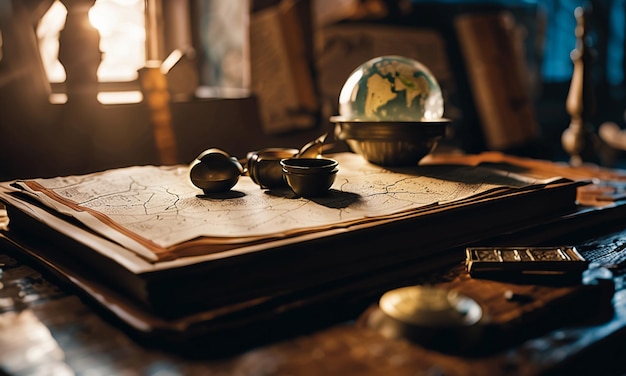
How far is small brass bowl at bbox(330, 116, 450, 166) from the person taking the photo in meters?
1.31

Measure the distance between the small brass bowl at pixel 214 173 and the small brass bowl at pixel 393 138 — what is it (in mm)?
365

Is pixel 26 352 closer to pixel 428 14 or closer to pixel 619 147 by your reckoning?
pixel 428 14

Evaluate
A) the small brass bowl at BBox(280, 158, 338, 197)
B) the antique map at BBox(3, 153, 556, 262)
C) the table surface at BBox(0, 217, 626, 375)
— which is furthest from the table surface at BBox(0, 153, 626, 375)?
the small brass bowl at BBox(280, 158, 338, 197)

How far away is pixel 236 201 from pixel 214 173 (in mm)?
91

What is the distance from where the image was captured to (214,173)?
1076mm

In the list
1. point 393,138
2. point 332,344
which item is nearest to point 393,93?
point 393,138

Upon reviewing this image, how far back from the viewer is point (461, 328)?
0.66 meters

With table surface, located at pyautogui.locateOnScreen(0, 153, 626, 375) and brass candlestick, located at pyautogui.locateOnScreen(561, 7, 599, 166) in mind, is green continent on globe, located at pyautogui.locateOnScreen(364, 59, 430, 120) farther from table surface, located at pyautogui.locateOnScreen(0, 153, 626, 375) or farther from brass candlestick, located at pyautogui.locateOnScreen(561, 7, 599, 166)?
brass candlestick, located at pyautogui.locateOnScreen(561, 7, 599, 166)

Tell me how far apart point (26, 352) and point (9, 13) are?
1801 mm

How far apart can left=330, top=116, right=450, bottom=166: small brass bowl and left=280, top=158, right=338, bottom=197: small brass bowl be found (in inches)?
11.6

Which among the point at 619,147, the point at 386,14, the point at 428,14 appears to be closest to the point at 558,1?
the point at 619,147

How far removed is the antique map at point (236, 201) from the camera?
831 millimetres

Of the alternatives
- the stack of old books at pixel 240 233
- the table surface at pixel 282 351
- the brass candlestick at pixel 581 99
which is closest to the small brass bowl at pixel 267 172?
the stack of old books at pixel 240 233

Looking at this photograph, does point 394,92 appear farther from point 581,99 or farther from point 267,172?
point 581,99
